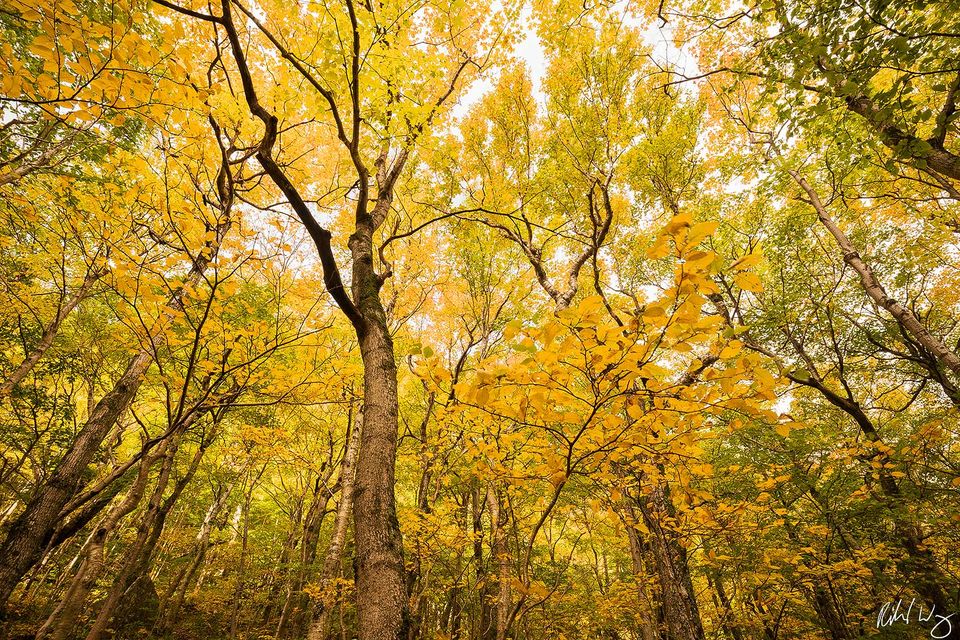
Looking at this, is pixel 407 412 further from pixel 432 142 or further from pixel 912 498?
pixel 912 498

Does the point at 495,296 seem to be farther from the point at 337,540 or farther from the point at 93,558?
the point at 93,558

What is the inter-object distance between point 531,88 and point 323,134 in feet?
13.5

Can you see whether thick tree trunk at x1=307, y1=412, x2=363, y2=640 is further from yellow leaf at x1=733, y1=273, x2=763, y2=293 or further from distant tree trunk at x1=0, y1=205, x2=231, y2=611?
yellow leaf at x1=733, y1=273, x2=763, y2=293

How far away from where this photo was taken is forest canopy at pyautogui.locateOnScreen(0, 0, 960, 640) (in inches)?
77.6

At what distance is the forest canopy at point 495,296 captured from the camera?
1.97 metres

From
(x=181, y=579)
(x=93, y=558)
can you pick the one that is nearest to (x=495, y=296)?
(x=93, y=558)

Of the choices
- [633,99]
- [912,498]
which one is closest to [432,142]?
[633,99]

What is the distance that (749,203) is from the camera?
7816mm

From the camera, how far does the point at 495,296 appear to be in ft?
27.6

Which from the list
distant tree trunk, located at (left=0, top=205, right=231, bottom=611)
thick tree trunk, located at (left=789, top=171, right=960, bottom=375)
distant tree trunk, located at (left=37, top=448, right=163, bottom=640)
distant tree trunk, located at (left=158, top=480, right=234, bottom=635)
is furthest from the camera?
distant tree trunk, located at (left=158, top=480, right=234, bottom=635)

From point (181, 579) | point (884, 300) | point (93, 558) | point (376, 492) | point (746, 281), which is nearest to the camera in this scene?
point (746, 281)
